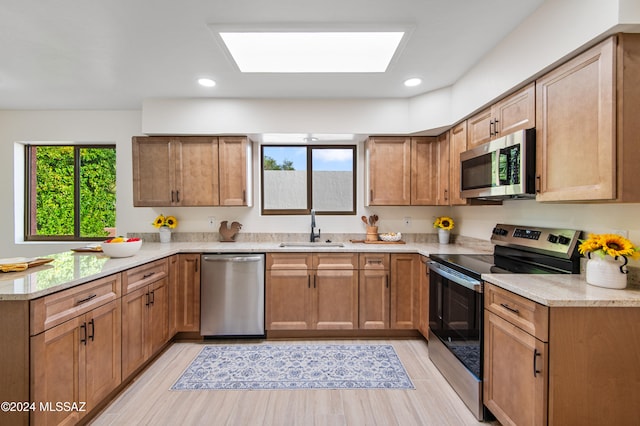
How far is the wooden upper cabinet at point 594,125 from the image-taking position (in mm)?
1401

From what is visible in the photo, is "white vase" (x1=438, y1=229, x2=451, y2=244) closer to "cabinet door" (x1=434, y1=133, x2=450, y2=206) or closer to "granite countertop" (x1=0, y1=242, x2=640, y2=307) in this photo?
"cabinet door" (x1=434, y1=133, x2=450, y2=206)

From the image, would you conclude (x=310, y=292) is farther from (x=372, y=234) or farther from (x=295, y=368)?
(x=372, y=234)

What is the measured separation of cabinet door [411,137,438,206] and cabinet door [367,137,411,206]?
0.18ft

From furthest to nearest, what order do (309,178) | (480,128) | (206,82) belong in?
(309,178) → (206,82) → (480,128)

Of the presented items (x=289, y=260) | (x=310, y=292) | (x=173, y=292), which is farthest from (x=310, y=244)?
(x=173, y=292)

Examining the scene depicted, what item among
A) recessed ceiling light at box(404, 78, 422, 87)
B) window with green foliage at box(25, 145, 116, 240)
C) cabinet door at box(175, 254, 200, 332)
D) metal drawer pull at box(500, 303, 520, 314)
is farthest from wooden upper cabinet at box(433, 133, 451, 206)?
window with green foliage at box(25, 145, 116, 240)

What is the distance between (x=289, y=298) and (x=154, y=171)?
204 centimetres

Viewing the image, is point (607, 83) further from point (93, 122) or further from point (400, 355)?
point (93, 122)

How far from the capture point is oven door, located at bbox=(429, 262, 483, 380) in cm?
192

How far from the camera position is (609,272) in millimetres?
1514

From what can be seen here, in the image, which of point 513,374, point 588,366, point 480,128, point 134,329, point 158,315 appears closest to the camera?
point 588,366

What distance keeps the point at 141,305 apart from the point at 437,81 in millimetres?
3243

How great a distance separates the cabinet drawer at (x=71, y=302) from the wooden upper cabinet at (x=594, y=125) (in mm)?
2850

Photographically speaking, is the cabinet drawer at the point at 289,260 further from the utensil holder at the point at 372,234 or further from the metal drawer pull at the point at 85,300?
the metal drawer pull at the point at 85,300
